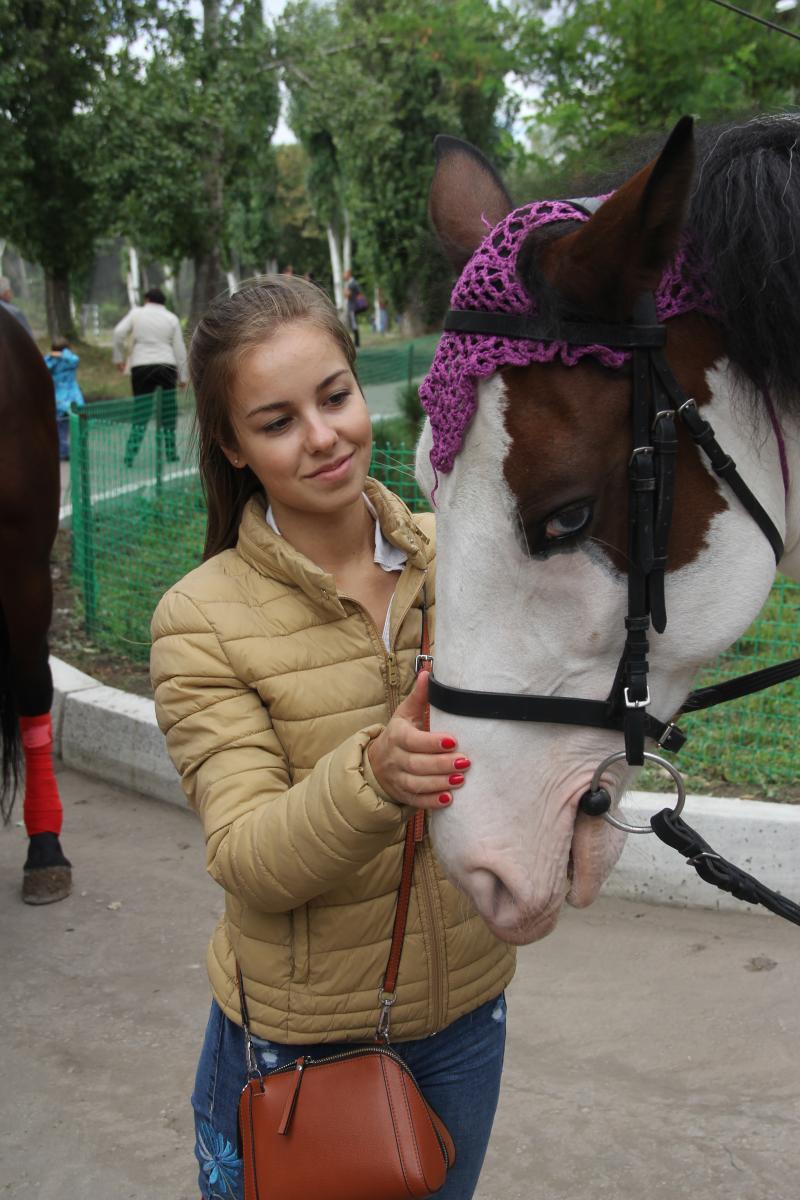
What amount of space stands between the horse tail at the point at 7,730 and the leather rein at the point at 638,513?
2.82 m

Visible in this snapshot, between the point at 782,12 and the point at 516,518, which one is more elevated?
the point at 782,12

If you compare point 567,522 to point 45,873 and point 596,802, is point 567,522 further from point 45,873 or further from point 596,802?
point 45,873

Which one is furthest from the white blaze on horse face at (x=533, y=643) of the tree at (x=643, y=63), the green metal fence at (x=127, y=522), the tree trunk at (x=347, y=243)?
the tree trunk at (x=347, y=243)

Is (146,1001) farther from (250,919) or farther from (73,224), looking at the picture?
(73,224)

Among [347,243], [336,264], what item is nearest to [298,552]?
[347,243]

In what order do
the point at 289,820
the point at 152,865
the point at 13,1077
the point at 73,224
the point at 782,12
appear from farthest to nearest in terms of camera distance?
1. the point at 73,224
2. the point at 782,12
3. the point at 152,865
4. the point at 13,1077
5. the point at 289,820

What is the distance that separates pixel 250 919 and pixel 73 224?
66.8 feet

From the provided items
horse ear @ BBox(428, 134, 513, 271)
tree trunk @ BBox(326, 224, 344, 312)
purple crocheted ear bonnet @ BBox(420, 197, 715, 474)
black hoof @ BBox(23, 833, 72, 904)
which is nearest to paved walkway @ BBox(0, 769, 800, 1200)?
black hoof @ BBox(23, 833, 72, 904)

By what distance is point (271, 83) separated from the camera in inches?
690

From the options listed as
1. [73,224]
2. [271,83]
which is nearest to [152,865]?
[271,83]

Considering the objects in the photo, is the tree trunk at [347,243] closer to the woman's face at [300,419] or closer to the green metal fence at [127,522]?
the green metal fence at [127,522]

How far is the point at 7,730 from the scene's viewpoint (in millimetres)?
3820

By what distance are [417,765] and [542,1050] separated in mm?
1972

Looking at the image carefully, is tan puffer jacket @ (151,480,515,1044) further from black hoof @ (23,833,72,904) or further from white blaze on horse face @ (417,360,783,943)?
black hoof @ (23,833,72,904)
